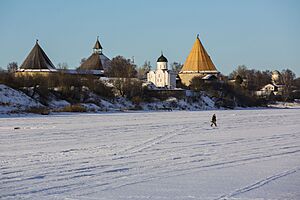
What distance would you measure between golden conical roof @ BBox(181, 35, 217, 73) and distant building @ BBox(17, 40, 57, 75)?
21812 mm

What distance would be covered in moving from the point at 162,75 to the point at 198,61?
11.4 meters

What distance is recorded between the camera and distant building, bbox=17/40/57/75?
56.7 metres

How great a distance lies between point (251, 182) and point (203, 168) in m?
1.49

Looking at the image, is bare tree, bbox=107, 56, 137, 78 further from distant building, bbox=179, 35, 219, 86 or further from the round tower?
distant building, bbox=179, 35, 219, 86

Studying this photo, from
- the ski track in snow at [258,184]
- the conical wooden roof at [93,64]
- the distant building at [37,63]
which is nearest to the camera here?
the ski track in snow at [258,184]

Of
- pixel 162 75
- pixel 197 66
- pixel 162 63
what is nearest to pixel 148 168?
pixel 162 75

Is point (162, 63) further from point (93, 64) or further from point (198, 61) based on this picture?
point (198, 61)

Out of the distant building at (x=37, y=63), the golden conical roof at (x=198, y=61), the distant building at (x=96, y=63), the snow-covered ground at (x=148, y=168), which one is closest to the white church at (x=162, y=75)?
the distant building at (x=96, y=63)

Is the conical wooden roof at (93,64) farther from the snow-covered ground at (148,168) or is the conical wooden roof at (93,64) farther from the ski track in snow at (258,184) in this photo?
the ski track in snow at (258,184)

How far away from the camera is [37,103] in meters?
36.4

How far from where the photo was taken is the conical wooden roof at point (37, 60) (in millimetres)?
57125

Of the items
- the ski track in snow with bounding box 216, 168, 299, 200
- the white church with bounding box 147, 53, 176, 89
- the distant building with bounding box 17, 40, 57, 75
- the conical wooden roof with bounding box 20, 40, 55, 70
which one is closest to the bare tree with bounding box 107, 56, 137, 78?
the white church with bounding box 147, 53, 176, 89

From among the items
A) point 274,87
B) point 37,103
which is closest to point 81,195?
point 37,103

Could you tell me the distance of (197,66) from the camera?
71312mm
